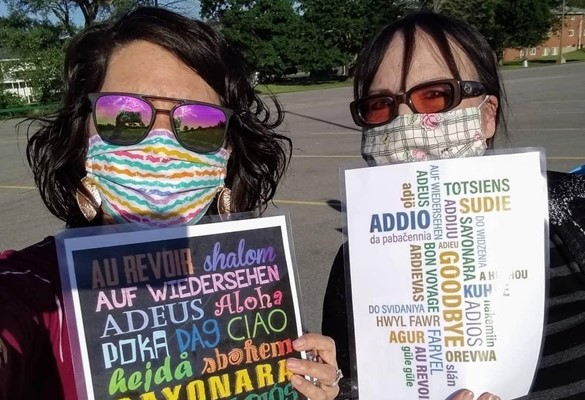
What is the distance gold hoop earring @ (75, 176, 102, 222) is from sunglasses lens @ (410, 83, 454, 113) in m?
1.04

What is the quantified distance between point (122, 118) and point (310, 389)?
92 cm

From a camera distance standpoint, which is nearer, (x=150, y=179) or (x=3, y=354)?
(x=3, y=354)

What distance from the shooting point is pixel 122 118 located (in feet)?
5.45

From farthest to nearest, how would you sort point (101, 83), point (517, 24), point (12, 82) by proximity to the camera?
point (517, 24)
point (12, 82)
point (101, 83)

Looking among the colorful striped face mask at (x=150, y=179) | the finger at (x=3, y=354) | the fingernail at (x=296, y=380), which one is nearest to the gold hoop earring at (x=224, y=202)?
the colorful striped face mask at (x=150, y=179)

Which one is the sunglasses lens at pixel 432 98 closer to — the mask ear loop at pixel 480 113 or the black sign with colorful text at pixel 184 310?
the mask ear loop at pixel 480 113

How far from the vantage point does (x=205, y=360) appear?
1.40 metres

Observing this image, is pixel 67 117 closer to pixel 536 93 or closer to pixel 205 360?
pixel 205 360

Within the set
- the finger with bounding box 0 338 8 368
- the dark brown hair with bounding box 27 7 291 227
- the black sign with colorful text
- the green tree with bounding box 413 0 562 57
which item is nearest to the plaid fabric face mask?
the dark brown hair with bounding box 27 7 291 227

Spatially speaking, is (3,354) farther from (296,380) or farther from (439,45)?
(439,45)

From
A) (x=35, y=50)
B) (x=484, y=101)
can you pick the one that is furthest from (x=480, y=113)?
(x=35, y=50)

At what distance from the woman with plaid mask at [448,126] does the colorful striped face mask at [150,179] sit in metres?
0.52

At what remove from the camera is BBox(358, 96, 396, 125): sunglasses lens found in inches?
75.5

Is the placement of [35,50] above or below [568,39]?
below
